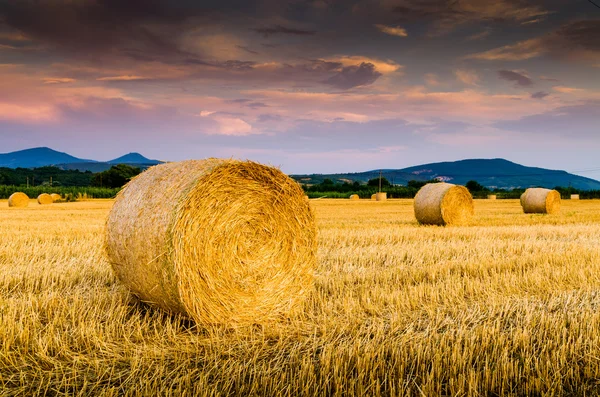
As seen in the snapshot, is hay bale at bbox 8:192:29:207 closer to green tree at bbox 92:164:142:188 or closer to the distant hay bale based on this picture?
the distant hay bale

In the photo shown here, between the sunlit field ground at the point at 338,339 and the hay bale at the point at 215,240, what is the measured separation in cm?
29

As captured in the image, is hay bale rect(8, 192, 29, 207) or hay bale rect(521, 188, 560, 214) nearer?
hay bale rect(521, 188, 560, 214)

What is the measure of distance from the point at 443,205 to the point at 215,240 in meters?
11.2

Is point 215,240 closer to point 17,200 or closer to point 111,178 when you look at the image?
point 17,200

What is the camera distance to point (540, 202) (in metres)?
21.7

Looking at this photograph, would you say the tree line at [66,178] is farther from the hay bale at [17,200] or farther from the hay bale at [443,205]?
the hay bale at [443,205]

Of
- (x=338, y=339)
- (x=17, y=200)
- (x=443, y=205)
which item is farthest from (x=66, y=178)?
(x=338, y=339)

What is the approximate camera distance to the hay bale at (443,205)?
15.2m

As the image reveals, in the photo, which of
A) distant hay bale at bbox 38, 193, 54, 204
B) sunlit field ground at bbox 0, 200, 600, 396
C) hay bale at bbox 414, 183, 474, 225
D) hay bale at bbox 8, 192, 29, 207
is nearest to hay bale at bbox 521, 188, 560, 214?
hay bale at bbox 414, 183, 474, 225

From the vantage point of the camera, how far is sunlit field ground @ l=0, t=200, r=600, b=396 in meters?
3.44

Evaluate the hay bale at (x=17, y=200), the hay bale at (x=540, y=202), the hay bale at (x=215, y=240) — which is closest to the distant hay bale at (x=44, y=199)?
the hay bale at (x=17, y=200)

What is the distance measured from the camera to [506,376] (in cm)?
351

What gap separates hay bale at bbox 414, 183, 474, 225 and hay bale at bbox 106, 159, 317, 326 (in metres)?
9.89

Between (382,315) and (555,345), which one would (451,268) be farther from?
(555,345)
